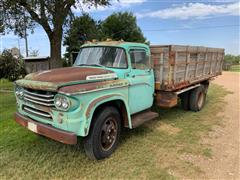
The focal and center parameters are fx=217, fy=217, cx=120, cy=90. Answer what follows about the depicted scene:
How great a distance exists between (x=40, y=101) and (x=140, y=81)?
2.23 metres

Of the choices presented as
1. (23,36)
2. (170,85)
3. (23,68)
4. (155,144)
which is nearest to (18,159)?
(155,144)

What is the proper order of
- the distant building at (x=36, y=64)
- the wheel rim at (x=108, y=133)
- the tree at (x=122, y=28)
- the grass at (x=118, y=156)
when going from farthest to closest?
the tree at (x=122, y=28), the distant building at (x=36, y=64), the wheel rim at (x=108, y=133), the grass at (x=118, y=156)

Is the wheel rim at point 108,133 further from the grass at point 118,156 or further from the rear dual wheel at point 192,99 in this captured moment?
the rear dual wheel at point 192,99

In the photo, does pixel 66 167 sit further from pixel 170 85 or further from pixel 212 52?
pixel 212 52

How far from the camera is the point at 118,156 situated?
4215 millimetres

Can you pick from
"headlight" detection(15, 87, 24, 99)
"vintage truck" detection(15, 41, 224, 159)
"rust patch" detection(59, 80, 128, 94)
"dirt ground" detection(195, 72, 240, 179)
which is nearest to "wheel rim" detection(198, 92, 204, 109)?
"dirt ground" detection(195, 72, 240, 179)

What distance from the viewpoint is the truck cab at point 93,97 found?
3.39m

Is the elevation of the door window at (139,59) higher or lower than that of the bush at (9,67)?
higher

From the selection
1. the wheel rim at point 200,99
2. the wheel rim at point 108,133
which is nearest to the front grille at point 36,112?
the wheel rim at point 108,133

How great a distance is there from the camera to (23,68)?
54.4 ft

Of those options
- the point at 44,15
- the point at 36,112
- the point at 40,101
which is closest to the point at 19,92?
the point at 36,112

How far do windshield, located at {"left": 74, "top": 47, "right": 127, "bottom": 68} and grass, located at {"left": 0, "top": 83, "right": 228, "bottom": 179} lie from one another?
177 cm

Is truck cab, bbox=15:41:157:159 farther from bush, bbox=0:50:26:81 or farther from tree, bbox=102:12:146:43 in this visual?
tree, bbox=102:12:146:43

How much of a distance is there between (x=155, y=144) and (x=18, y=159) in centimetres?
279
